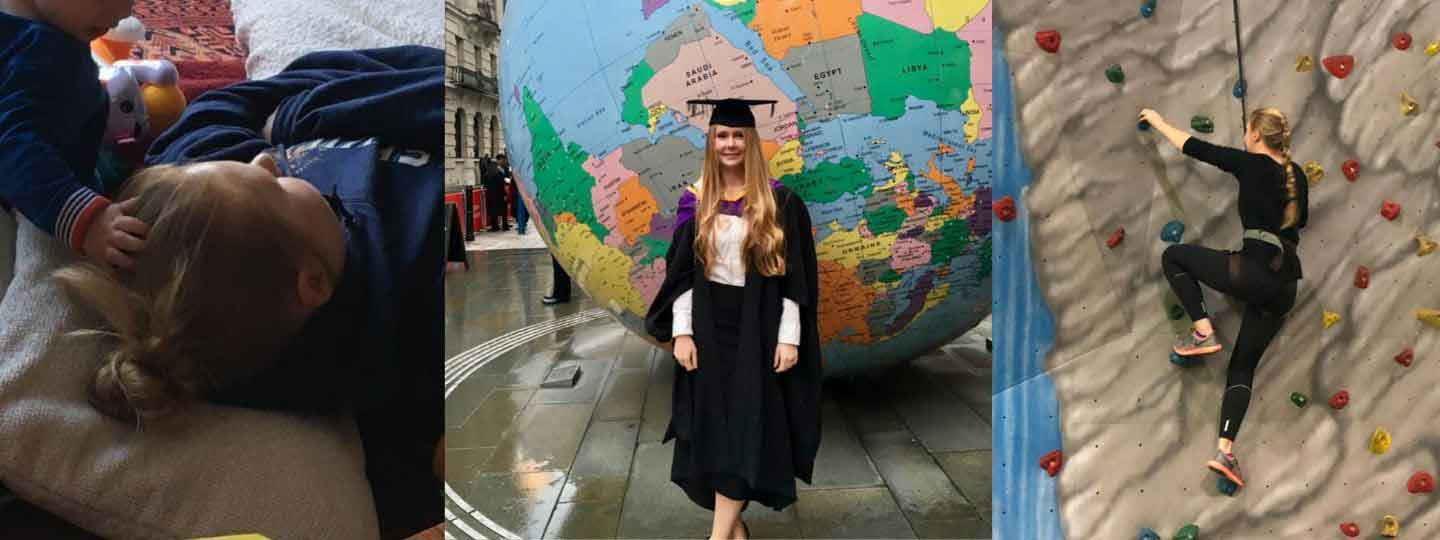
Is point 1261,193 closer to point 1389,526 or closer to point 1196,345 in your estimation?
point 1196,345

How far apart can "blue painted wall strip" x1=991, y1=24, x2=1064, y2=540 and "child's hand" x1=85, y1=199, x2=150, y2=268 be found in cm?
235

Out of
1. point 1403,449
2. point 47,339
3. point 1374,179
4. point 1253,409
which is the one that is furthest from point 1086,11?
point 47,339

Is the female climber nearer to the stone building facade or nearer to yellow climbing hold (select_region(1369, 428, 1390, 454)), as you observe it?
yellow climbing hold (select_region(1369, 428, 1390, 454))

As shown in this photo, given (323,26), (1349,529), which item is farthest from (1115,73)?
(323,26)

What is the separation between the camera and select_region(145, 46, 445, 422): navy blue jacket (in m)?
2.34

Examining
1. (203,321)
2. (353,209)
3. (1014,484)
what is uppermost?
(353,209)

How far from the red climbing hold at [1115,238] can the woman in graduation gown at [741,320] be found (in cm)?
89

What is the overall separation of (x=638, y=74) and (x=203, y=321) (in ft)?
5.28

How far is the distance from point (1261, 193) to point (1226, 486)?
2.95 feet

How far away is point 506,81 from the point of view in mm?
3568

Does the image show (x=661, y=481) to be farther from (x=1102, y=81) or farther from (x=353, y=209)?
(x=1102, y=81)

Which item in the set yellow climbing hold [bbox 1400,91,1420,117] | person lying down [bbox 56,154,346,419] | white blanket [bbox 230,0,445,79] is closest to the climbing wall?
yellow climbing hold [bbox 1400,91,1420,117]

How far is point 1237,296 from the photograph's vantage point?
92.4 inches

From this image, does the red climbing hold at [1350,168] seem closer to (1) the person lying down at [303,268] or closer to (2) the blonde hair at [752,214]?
(2) the blonde hair at [752,214]
